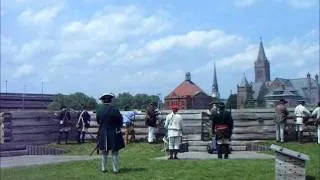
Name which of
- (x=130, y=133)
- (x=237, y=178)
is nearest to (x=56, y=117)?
(x=130, y=133)

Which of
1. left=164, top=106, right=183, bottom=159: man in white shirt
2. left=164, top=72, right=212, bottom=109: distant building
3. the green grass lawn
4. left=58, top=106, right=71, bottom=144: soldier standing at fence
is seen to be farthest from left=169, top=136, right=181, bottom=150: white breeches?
left=164, top=72, right=212, bottom=109: distant building

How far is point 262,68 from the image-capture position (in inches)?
6737

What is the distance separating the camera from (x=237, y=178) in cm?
1280

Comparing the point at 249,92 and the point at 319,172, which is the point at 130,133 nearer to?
the point at 319,172

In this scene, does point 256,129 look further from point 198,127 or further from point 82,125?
point 82,125

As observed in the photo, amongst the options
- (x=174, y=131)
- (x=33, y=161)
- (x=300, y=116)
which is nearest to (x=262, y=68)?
(x=300, y=116)

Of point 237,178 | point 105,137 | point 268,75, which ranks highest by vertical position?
point 268,75

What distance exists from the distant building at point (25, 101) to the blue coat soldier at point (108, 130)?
95.8m

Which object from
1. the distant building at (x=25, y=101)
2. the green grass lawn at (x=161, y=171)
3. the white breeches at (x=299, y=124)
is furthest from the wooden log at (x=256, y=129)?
the distant building at (x=25, y=101)

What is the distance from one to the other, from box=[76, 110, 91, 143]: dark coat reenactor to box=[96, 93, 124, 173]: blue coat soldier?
12.5 m

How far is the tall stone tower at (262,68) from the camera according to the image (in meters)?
171

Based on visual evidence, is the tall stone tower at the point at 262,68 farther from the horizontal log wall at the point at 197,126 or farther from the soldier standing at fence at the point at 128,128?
the soldier standing at fence at the point at 128,128

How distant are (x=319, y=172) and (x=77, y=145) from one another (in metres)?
13.7

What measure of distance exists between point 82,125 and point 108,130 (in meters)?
12.9
